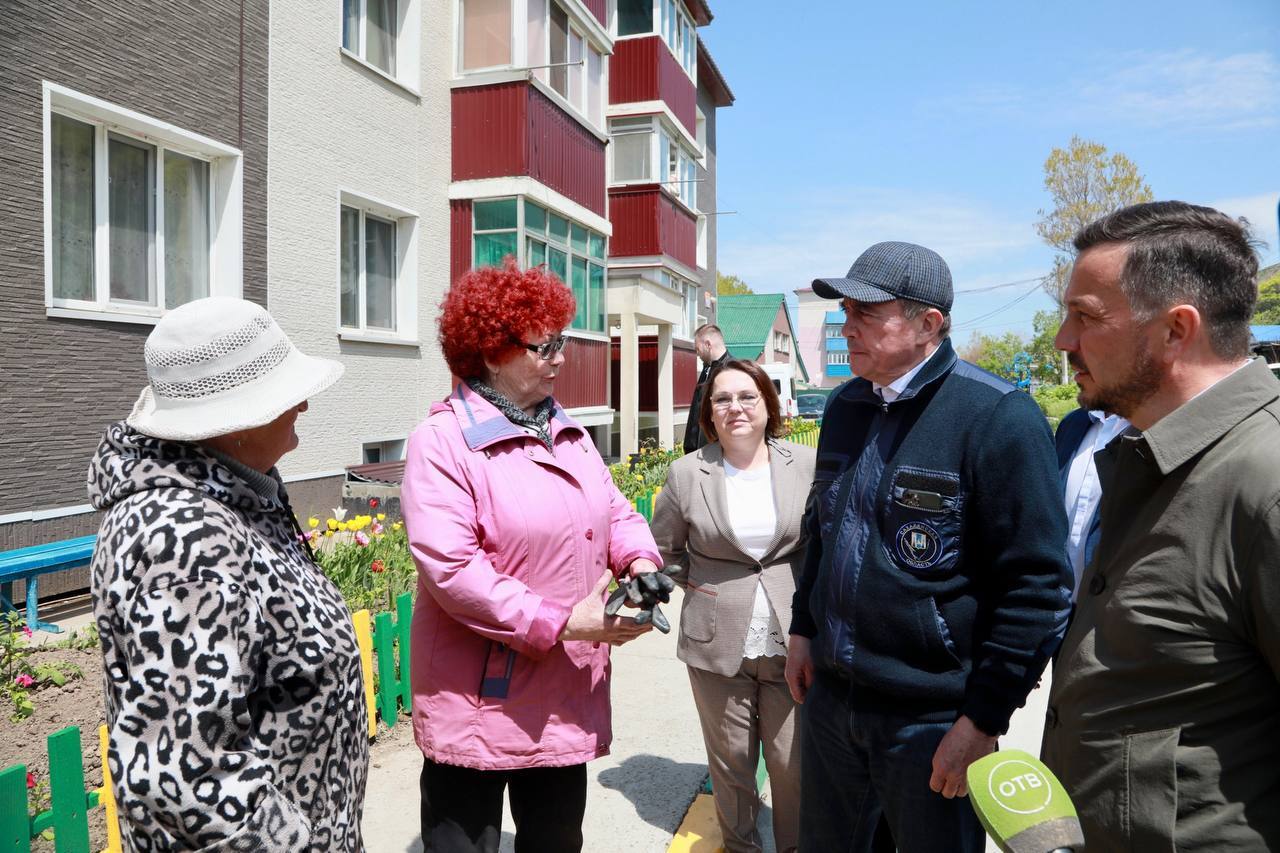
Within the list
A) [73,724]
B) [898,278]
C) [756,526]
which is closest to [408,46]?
[73,724]

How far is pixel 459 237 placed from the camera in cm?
1206

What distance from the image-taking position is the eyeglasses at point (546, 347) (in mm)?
2835

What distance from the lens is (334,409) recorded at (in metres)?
9.79

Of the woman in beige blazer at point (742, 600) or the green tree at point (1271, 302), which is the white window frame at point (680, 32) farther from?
the green tree at point (1271, 302)

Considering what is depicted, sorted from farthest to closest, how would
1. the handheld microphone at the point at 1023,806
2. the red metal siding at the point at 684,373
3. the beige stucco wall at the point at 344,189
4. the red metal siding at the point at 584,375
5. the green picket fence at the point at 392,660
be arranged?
the red metal siding at the point at 684,373
the red metal siding at the point at 584,375
the beige stucco wall at the point at 344,189
the green picket fence at the point at 392,660
the handheld microphone at the point at 1023,806

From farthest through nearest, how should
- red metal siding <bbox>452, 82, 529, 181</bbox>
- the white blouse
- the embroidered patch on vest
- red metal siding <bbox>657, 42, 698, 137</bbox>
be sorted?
red metal siding <bbox>657, 42, 698, 137</bbox>, red metal siding <bbox>452, 82, 529, 181</bbox>, the white blouse, the embroidered patch on vest

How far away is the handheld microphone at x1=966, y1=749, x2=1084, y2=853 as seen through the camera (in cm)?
140

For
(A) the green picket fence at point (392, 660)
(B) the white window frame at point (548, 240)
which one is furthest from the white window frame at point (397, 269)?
(A) the green picket fence at point (392, 660)

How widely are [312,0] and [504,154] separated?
311 centimetres

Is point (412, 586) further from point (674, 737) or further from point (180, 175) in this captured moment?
point (180, 175)

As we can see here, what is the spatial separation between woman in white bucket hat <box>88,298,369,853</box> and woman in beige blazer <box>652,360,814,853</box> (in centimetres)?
166

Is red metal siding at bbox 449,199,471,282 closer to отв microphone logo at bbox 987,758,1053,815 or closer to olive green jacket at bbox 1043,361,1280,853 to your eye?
olive green jacket at bbox 1043,361,1280,853

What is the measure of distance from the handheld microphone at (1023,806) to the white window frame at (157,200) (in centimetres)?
720

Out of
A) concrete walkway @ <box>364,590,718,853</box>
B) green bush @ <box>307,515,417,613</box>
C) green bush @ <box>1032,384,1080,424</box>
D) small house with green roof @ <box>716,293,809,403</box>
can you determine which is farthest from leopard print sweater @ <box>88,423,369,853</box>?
small house with green roof @ <box>716,293,809,403</box>
